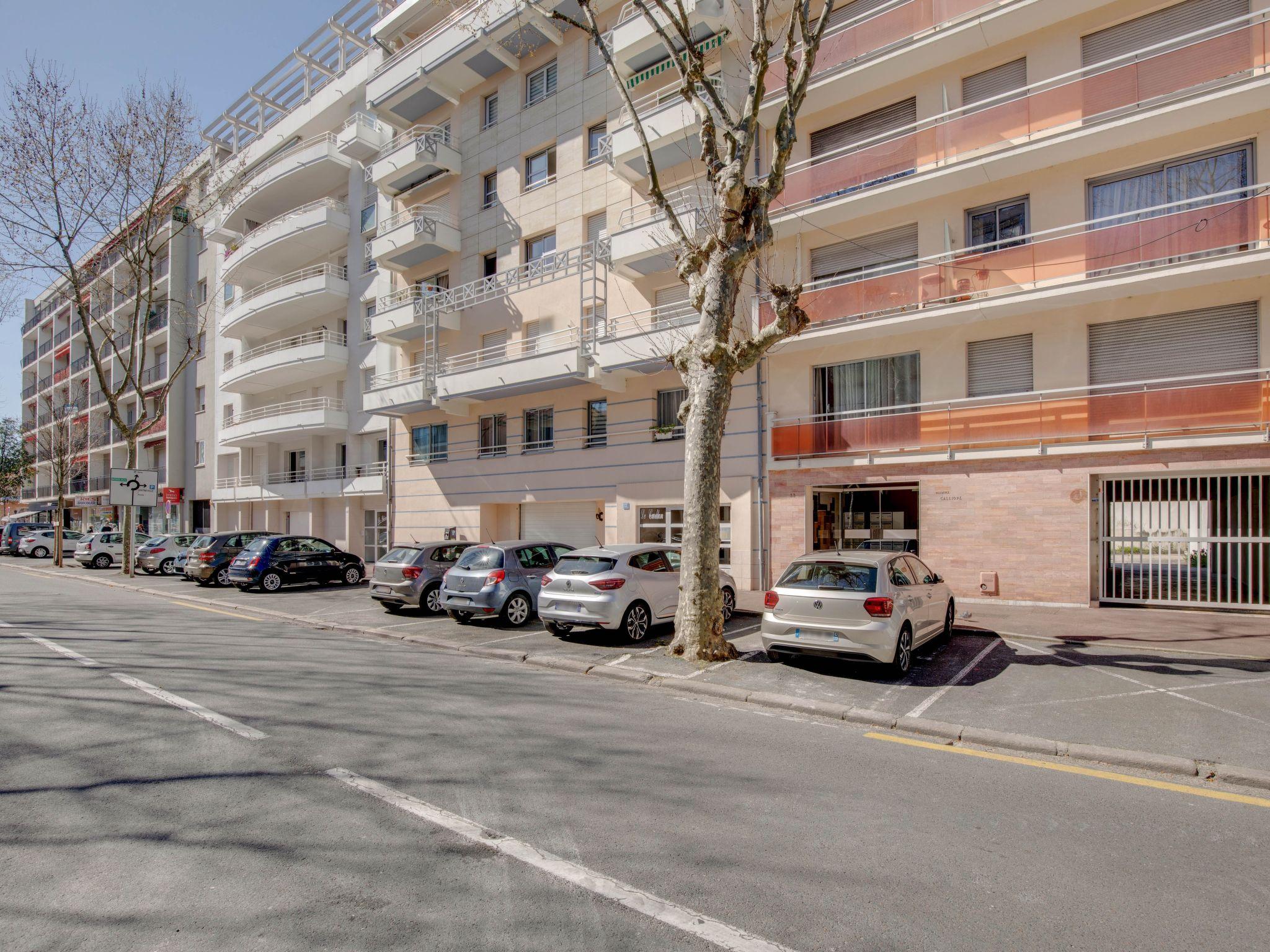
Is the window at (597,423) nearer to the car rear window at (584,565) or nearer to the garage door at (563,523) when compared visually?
the garage door at (563,523)

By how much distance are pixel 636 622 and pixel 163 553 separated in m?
21.7

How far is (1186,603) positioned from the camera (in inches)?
503

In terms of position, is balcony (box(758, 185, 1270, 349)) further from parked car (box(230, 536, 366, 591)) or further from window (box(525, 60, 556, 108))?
parked car (box(230, 536, 366, 591))

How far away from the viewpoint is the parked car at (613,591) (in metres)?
10.5

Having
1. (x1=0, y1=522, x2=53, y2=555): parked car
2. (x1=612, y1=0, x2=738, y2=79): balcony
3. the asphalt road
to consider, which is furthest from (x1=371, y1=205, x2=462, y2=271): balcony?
(x1=0, y1=522, x2=53, y2=555): parked car

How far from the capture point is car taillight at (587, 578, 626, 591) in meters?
10.5

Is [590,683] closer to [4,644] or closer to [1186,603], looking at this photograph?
[4,644]

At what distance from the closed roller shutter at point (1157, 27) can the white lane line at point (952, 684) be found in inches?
462

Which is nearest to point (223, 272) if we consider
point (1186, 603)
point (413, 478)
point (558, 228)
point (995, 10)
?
point (413, 478)

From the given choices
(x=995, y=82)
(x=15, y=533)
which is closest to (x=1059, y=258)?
(x=995, y=82)

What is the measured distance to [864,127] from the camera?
1675 centimetres

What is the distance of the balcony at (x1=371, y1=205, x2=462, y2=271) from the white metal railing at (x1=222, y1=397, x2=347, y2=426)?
648 cm

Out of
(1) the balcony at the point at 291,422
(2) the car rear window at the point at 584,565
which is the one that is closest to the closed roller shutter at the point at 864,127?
(2) the car rear window at the point at 584,565

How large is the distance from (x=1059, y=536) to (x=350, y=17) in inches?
1222
